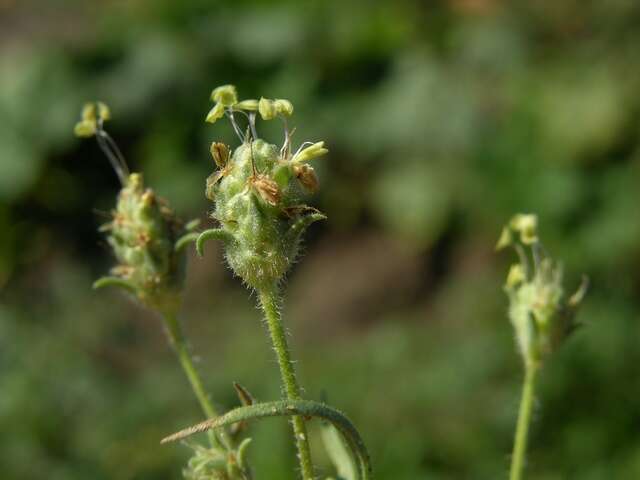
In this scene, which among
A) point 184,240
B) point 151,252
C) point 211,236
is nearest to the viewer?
point 211,236

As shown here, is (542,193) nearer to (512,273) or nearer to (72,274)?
(72,274)

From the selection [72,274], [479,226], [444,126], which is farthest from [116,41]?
[479,226]

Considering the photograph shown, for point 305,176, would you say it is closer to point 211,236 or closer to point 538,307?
point 211,236

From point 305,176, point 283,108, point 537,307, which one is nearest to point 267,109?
point 283,108

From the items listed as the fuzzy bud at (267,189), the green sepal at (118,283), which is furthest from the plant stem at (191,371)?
the fuzzy bud at (267,189)

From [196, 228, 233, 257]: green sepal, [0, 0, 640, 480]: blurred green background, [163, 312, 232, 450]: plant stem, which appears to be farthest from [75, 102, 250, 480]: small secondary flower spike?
[0, 0, 640, 480]: blurred green background

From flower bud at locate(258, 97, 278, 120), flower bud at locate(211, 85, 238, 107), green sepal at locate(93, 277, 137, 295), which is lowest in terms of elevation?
green sepal at locate(93, 277, 137, 295)

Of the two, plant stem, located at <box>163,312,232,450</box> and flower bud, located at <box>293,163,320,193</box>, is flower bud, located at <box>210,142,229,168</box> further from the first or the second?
plant stem, located at <box>163,312,232,450</box>
